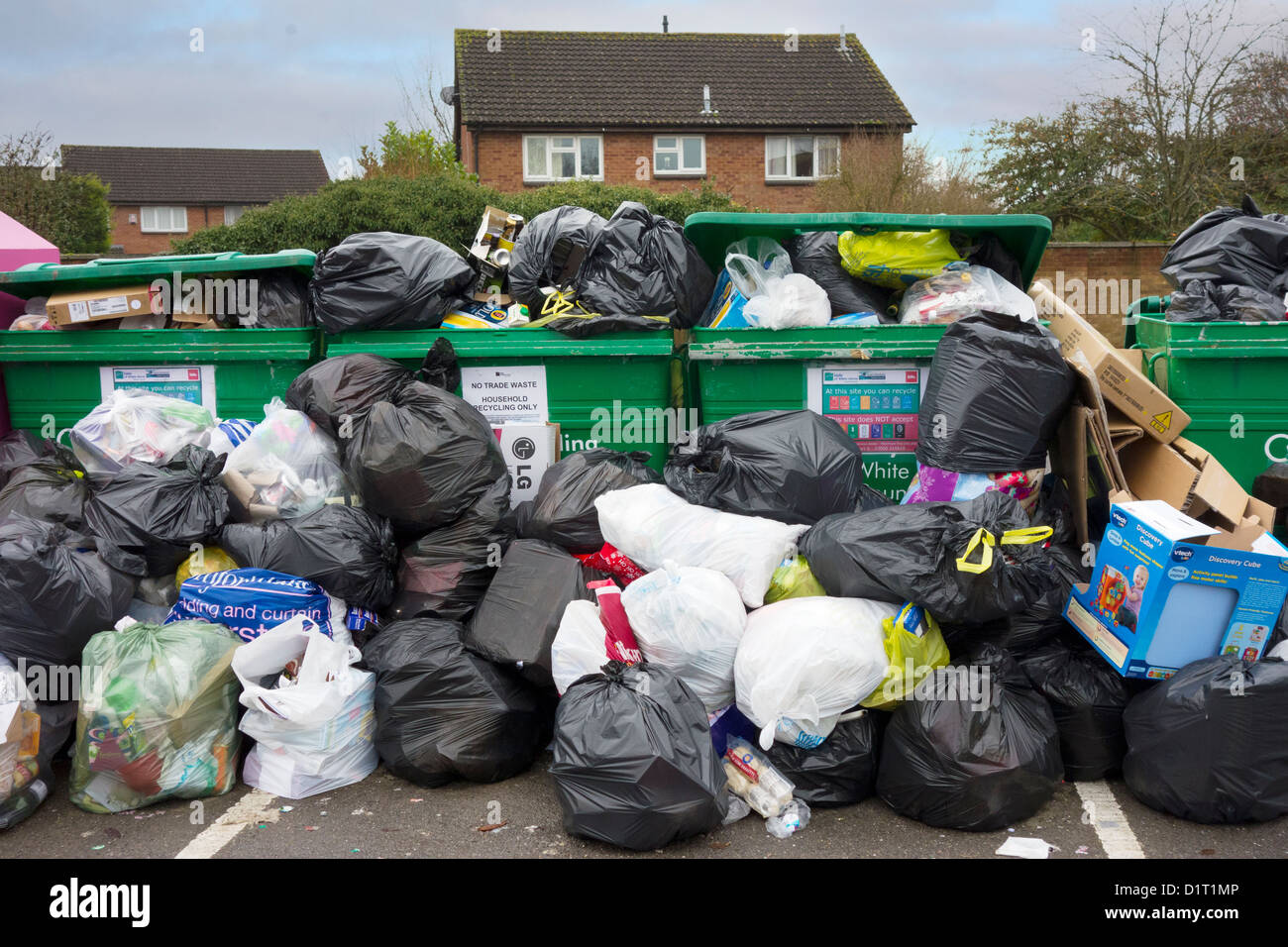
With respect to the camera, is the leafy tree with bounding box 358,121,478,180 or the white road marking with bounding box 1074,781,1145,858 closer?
the white road marking with bounding box 1074,781,1145,858

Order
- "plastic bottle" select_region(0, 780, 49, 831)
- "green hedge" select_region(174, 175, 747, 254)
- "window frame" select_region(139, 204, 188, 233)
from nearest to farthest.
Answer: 1. "plastic bottle" select_region(0, 780, 49, 831)
2. "green hedge" select_region(174, 175, 747, 254)
3. "window frame" select_region(139, 204, 188, 233)

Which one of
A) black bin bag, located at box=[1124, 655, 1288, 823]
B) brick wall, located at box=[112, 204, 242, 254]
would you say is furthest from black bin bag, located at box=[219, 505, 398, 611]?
brick wall, located at box=[112, 204, 242, 254]

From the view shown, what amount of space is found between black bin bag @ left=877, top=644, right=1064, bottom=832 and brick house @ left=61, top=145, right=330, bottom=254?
38.1 metres

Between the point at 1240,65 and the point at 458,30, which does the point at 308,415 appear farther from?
the point at 458,30

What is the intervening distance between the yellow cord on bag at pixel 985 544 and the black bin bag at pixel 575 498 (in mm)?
1252

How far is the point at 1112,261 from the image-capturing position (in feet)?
39.3

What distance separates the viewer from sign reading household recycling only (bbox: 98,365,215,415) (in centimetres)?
408

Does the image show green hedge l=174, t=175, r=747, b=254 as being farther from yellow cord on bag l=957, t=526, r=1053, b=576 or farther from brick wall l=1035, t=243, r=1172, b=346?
yellow cord on bag l=957, t=526, r=1053, b=576

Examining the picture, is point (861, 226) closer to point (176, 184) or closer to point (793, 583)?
point (793, 583)

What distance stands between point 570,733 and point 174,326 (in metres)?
2.82

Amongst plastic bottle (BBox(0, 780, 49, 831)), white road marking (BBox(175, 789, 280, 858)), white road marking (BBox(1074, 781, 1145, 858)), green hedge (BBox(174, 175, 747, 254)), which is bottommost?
white road marking (BBox(1074, 781, 1145, 858))

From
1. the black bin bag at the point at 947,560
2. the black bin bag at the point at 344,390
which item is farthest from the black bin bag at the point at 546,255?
the black bin bag at the point at 947,560

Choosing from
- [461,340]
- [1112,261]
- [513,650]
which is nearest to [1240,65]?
[1112,261]

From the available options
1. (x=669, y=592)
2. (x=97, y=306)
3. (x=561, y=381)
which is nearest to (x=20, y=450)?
(x=97, y=306)
